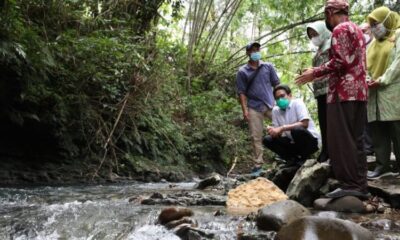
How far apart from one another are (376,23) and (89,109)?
16.8 ft

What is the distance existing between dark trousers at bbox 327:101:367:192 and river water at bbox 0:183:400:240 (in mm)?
410

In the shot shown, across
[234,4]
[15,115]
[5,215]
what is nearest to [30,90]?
[15,115]

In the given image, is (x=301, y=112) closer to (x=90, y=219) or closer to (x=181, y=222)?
(x=181, y=222)

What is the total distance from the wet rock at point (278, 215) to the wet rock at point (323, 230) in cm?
33

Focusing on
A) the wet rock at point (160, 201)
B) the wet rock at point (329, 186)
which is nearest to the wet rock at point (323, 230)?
the wet rock at point (329, 186)

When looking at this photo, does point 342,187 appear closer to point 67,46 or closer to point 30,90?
point 30,90

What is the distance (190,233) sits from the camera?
3.51 m

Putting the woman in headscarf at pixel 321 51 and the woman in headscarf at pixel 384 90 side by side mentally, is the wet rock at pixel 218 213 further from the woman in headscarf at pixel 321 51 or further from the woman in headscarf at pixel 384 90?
the woman in headscarf at pixel 384 90

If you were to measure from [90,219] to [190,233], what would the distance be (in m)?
1.28

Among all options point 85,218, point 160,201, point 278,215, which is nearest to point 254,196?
point 160,201

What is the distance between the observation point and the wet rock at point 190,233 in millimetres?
3473

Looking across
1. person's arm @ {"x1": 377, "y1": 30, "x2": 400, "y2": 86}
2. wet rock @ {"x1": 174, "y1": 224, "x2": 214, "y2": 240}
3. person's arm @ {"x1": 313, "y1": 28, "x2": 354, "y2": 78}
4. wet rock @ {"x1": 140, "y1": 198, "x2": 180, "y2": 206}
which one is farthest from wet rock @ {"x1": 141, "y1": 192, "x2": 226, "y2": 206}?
person's arm @ {"x1": 377, "y1": 30, "x2": 400, "y2": 86}

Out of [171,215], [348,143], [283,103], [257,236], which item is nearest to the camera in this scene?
[257,236]

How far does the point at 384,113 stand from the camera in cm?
489
